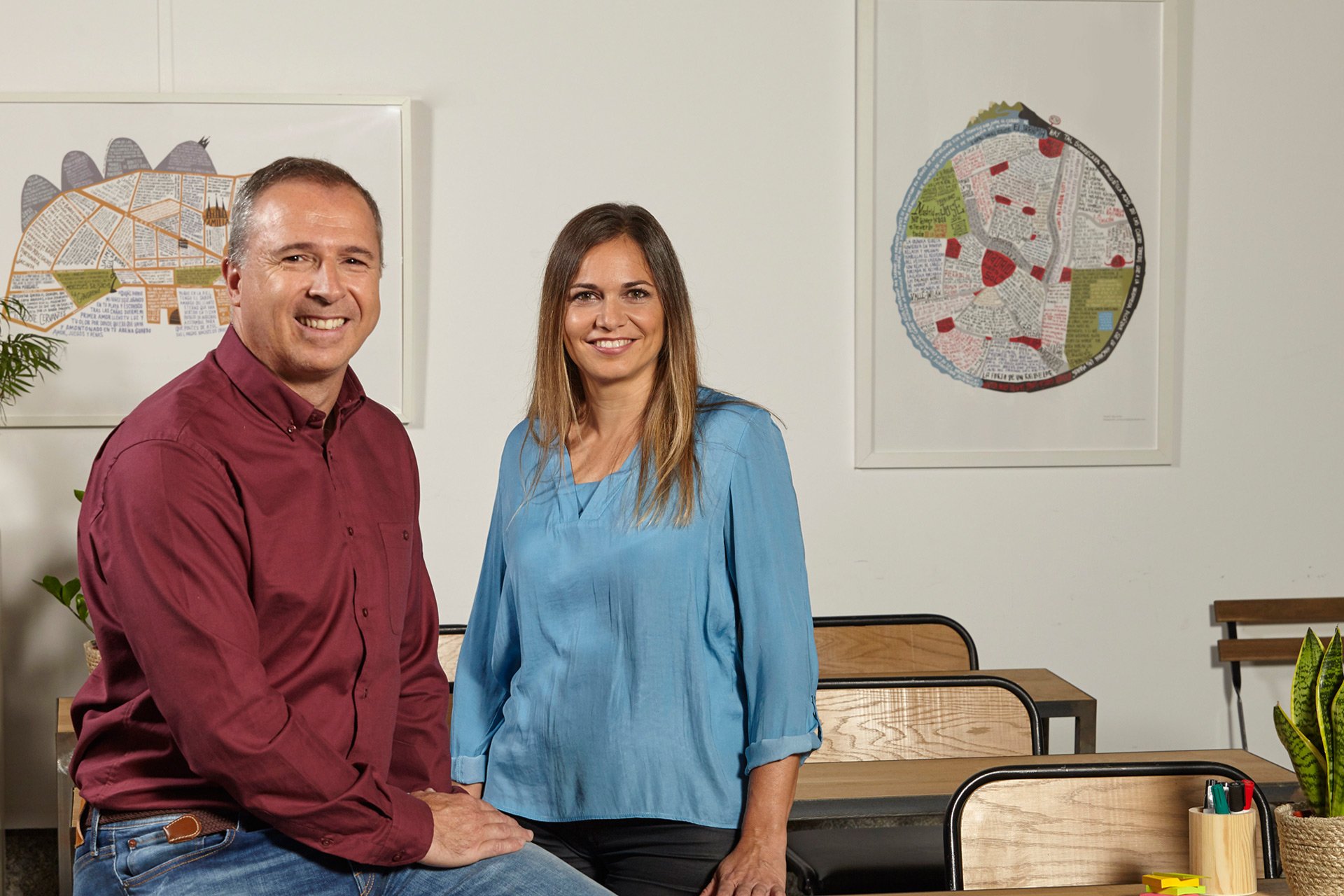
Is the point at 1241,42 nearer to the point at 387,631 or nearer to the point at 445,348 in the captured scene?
the point at 445,348

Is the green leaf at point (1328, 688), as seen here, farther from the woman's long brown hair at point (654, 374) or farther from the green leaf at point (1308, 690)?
the woman's long brown hair at point (654, 374)

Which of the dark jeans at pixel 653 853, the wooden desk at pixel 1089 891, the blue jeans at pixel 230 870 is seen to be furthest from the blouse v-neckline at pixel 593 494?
the wooden desk at pixel 1089 891

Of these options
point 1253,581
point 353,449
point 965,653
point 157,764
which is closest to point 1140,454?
point 1253,581

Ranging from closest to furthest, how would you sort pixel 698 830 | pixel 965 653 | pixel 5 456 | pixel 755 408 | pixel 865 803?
pixel 698 830
pixel 755 408
pixel 865 803
pixel 965 653
pixel 5 456

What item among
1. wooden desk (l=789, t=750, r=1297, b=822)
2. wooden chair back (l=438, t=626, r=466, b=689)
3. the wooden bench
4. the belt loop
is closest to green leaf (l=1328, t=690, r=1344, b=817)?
wooden desk (l=789, t=750, r=1297, b=822)

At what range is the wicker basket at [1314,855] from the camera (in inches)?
59.4

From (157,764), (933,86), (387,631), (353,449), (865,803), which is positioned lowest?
(865,803)

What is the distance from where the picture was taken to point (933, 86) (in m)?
4.02

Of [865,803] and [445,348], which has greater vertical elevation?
[445,348]

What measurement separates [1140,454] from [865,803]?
→ 2.40 metres

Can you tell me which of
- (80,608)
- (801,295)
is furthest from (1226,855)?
(80,608)

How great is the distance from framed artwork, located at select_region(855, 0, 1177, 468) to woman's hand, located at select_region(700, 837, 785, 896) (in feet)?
8.02

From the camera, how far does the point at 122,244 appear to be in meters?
3.80

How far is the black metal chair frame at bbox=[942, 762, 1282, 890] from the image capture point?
190 cm
